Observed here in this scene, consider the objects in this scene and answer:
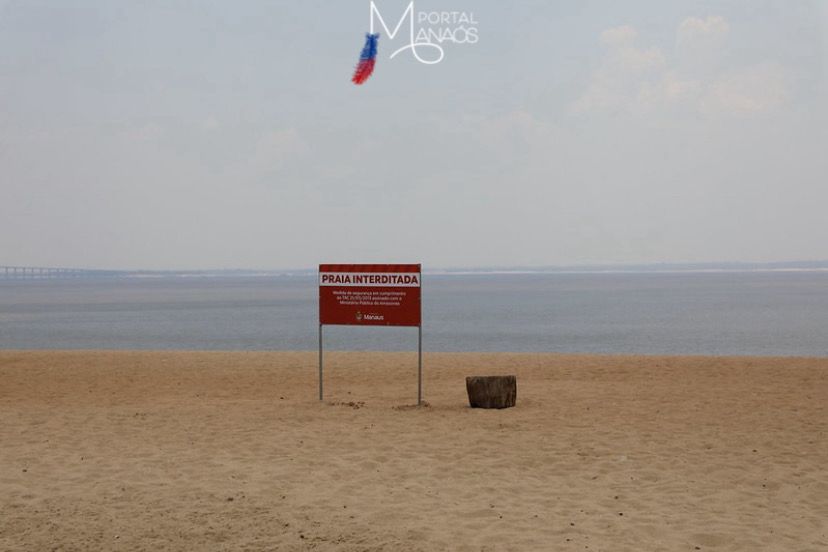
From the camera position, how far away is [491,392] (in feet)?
42.1

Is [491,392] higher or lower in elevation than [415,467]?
higher

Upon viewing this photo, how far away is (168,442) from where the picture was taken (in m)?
10.1

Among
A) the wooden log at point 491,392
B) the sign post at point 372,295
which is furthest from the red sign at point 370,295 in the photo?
the wooden log at point 491,392

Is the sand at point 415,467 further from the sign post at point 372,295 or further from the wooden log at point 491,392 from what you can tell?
Answer: the sign post at point 372,295

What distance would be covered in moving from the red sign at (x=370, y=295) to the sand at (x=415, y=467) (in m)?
1.35

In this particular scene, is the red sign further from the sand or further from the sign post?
the sand

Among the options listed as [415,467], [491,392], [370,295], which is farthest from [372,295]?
[415,467]

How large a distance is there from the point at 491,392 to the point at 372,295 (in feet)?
7.58

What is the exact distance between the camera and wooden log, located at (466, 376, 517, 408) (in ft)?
42.2

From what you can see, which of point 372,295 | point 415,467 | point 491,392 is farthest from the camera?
point 372,295

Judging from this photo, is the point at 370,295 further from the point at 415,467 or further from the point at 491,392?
the point at 415,467

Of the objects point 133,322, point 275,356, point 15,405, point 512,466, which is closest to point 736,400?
point 512,466

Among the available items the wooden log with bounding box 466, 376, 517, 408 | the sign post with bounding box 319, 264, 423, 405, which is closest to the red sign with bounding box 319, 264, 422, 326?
the sign post with bounding box 319, 264, 423, 405

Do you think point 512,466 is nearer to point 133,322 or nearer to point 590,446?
Answer: point 590,446
